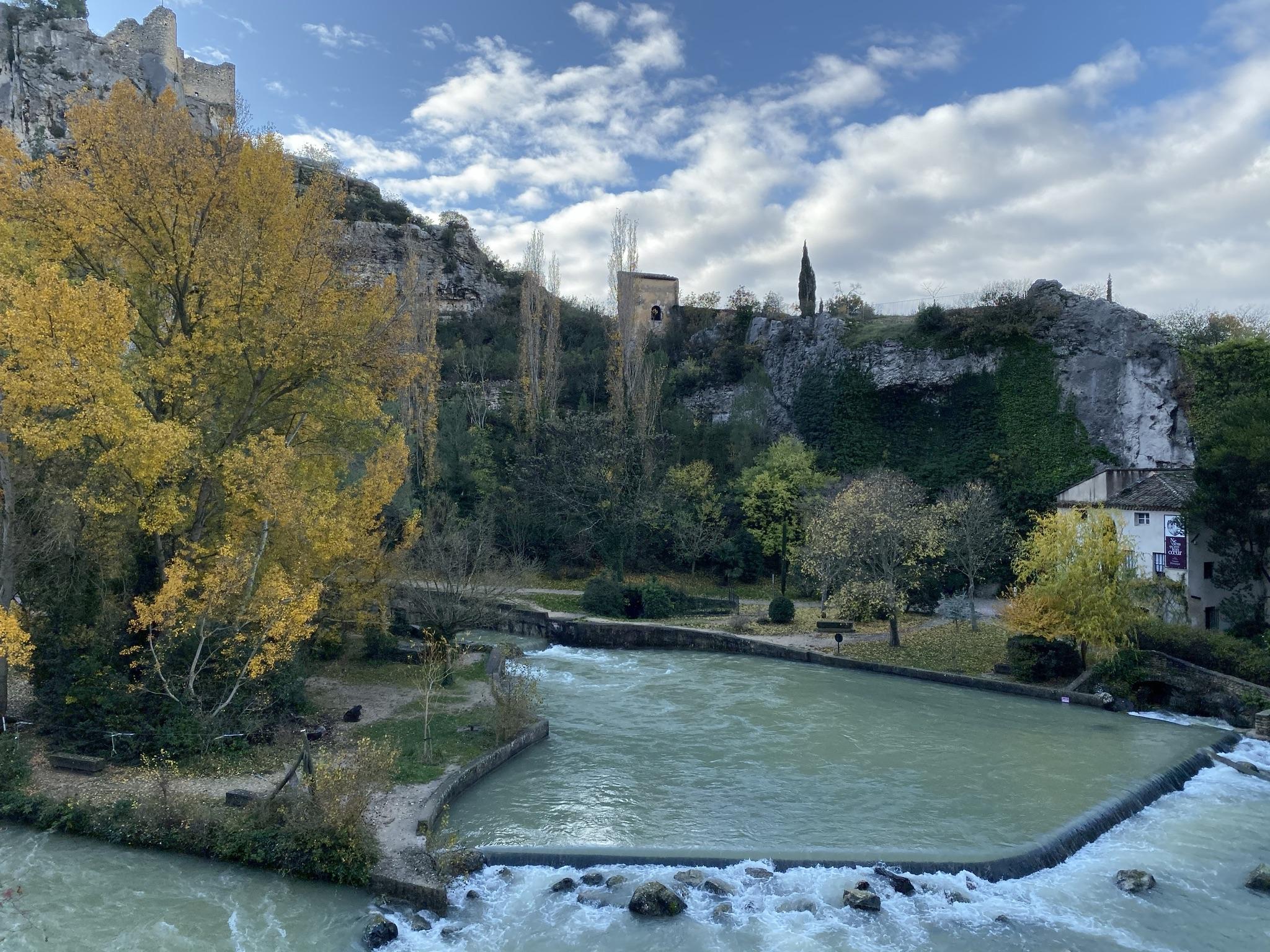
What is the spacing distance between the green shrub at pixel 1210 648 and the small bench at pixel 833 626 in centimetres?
891

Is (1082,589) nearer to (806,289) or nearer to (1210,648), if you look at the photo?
(1210,648)

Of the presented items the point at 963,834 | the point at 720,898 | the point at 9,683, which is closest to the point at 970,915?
the point at 963,834

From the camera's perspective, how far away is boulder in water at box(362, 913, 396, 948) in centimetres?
927

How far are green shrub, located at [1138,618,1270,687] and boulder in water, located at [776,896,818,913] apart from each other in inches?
581

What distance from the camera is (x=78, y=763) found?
42.2ft

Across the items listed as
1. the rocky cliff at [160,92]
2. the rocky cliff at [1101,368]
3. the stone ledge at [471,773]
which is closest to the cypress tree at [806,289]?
the rocky cliff at [1101,368]

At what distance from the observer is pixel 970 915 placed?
10.2 metres

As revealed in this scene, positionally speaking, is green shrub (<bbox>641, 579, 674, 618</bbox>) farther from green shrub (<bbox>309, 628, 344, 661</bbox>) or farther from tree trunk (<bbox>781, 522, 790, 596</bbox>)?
green shrub (<bbox>309, 628, 344, 661</bbox>)

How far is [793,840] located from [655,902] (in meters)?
2.83

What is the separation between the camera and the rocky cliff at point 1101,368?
32.7 m

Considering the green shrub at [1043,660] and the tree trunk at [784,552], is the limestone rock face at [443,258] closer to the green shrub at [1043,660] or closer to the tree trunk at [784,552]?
the tree trunk at [784,552]

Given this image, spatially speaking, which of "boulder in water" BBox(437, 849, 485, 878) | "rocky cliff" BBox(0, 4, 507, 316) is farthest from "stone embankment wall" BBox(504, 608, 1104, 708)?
"rocky cliff" BBox(0, 4, 507, 316)

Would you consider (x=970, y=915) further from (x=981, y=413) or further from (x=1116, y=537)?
(x=981, y=413)

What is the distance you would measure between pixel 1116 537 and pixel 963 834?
40.2ft
